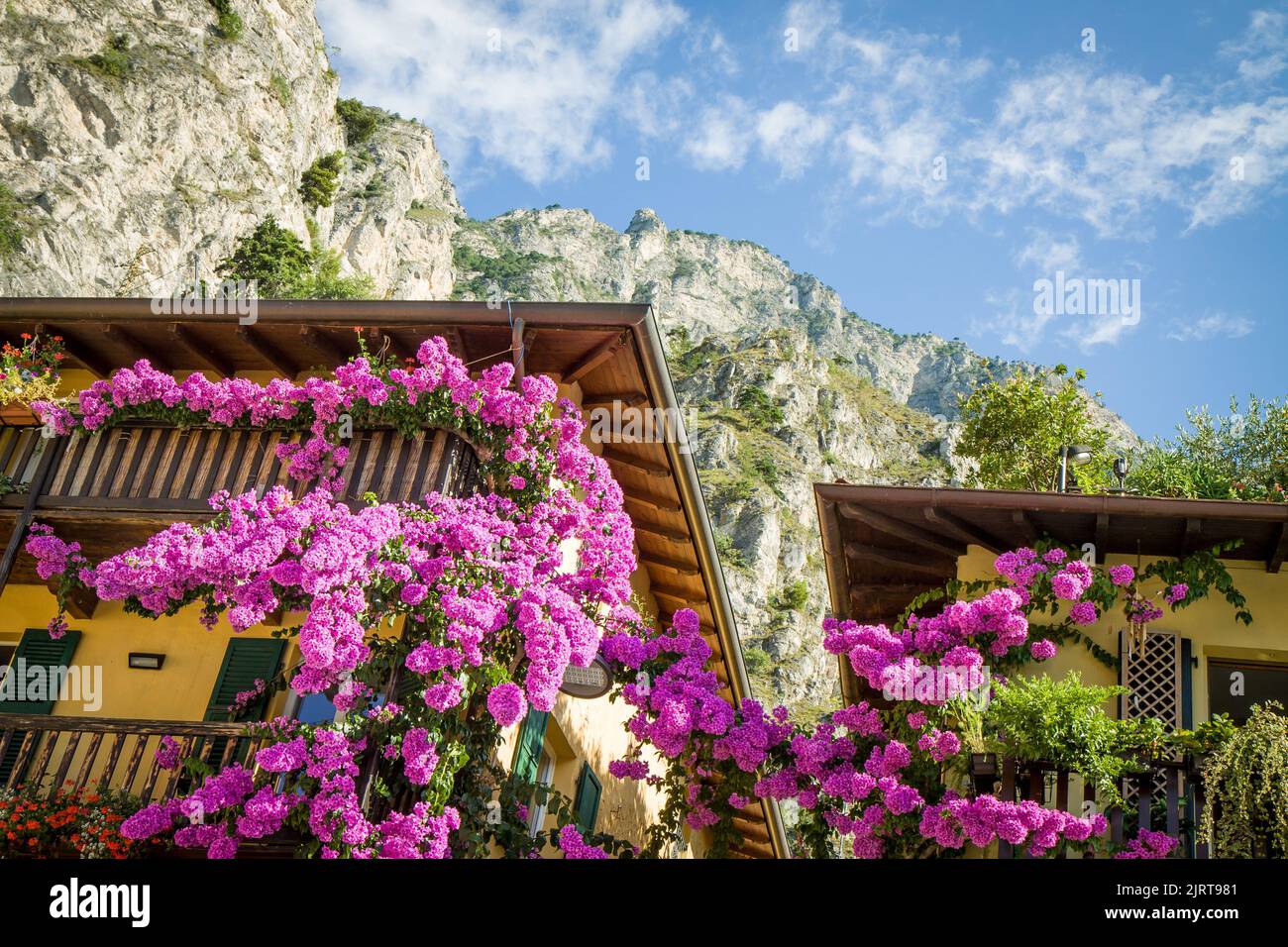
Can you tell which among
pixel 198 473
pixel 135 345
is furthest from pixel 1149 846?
pixel 135 345

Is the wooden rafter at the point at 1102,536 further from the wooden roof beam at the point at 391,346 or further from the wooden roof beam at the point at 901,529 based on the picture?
the wooden roof beam at the point at 391,346

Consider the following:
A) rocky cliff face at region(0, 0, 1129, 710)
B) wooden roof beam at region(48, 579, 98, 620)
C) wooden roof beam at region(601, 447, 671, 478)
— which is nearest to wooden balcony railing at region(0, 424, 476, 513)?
wooden roof beam at region(48, 579, 98, 620)

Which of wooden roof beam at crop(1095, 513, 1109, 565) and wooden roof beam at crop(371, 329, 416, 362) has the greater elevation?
wooden roof beam at crop(371, 329, 416, 362)

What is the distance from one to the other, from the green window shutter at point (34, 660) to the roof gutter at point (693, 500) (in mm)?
5604

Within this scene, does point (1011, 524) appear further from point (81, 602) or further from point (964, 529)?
point (81, 602)

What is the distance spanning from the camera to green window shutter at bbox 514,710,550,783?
29.0 ft

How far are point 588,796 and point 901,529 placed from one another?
453 cm

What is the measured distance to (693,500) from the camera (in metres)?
10.4

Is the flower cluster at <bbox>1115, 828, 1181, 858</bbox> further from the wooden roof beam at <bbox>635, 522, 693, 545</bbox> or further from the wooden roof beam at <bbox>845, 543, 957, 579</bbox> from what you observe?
the wooden roof beam at <bbox>635, 522, 693, 545</bbox>

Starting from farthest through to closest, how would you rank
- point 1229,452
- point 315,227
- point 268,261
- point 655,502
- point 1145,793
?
1. point 315,227
2. point 268,261
3. point 1229,452
4. point 655,502
5. point 1145,793

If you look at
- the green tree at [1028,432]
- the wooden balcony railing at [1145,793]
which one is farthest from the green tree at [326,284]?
the wooden balcony railing at [1145,793]

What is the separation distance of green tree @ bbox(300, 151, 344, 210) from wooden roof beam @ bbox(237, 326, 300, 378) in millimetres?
53171

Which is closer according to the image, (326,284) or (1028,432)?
(1028,432)

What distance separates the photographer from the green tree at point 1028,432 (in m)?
20.4
